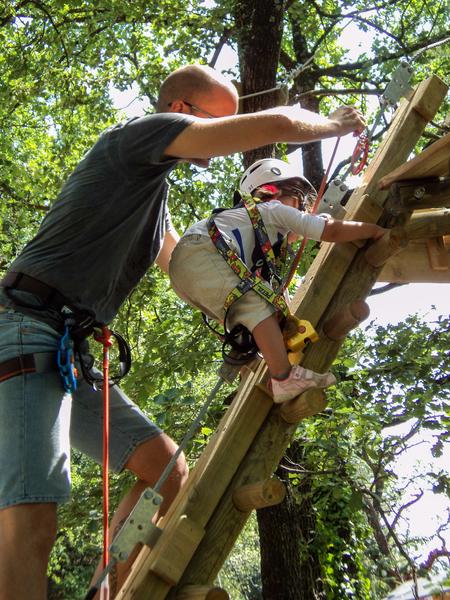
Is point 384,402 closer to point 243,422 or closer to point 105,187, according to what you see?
point 243,422

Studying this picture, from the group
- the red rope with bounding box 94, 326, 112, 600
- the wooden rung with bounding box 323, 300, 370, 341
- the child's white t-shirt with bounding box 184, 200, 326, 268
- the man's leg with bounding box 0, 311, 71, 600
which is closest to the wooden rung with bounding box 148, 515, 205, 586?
the red rope with bounding box 94, 326, 112, 600

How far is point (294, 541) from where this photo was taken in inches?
250

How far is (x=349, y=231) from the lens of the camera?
284 cm

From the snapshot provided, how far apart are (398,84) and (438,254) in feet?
3.22

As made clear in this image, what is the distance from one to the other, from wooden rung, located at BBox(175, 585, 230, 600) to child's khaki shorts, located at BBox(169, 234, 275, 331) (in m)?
0.99

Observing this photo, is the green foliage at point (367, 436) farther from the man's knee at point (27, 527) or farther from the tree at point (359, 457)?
the man's knee at point (27, 527)

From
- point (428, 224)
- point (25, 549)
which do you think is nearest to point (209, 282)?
point (428, 224)


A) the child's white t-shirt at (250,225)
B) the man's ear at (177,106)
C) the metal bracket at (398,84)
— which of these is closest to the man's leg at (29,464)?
the man's ear at (177,106)

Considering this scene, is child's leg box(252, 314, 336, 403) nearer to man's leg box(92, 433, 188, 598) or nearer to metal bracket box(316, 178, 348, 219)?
man's leg box(92, 433, 188, 598)

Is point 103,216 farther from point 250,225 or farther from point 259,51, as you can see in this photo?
point 259,51

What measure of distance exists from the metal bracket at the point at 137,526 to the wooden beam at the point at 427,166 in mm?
1719

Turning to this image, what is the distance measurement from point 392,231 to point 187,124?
1196 millimetres

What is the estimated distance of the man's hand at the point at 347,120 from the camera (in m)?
2.61

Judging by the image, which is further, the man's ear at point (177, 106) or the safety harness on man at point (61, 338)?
the man's ear at point (177, 106)
